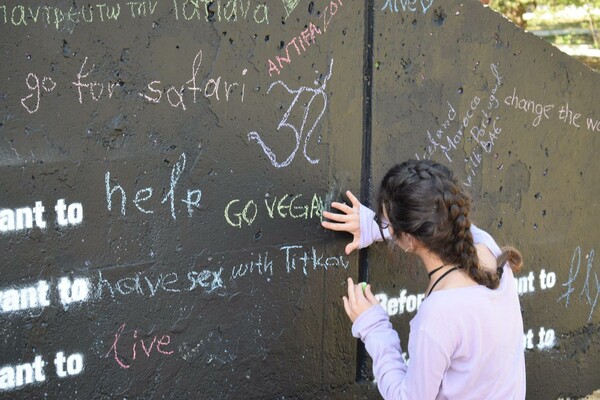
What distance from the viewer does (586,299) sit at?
5.69 metres

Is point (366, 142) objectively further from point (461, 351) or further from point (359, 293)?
point (461, 351)

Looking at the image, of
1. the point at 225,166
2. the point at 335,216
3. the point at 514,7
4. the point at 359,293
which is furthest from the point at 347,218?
the point at 514,7

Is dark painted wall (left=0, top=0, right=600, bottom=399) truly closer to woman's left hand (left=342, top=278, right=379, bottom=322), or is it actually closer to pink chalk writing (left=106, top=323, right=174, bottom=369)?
pink chalk writing (left=106, top=323, right=174, bottom=369)

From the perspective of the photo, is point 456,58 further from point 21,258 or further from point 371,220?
point 21,258

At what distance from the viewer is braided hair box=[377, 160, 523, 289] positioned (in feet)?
10.0

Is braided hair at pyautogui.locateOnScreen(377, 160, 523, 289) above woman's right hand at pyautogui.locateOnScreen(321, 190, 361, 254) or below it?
above

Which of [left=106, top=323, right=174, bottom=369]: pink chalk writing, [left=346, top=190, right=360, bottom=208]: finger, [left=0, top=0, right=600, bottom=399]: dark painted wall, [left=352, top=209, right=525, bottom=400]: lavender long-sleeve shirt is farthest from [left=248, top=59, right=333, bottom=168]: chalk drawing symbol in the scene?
[left=352, top=209, right=525, bottom=400]: lavender long-sleeve shirt

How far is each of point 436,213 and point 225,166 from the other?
1164 millimetres

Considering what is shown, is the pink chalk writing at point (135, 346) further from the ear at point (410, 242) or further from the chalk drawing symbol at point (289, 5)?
the chalk drawing symbol at point (289, 5)

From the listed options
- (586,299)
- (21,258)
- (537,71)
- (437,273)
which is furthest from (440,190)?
(586,299)

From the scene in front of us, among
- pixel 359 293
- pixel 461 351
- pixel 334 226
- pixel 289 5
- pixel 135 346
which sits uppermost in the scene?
pixel 289 5

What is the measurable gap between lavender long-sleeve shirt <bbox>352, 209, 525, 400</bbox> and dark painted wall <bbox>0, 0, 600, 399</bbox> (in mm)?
1034

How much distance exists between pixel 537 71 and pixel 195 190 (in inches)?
91.7

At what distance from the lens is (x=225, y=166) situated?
387cm
